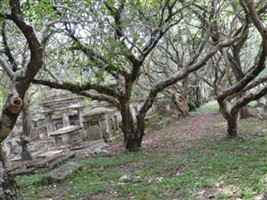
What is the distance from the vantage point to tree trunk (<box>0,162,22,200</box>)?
4.67 m

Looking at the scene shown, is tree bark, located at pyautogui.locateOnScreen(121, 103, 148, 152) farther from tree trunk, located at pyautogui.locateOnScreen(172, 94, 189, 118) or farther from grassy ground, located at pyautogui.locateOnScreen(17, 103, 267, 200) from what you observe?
tree trunk, located at pyautogui.locateOnScreen(172, 94, 189, 118)

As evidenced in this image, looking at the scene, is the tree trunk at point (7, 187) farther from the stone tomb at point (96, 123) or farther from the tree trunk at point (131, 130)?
the stone tomb at point (96, 123)

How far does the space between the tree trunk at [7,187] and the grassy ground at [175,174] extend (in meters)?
1.66

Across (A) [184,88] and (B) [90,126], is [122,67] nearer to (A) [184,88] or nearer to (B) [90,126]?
(B) [90,126]

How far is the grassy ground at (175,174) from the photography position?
5.77m

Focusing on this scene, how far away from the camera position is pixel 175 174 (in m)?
7.14

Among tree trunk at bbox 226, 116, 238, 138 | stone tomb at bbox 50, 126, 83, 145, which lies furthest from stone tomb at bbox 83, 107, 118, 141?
tree trunk at bbox 226, 116, 238, 138

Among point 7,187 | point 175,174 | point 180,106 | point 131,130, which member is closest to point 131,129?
point 131,130

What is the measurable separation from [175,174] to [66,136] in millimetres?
8050

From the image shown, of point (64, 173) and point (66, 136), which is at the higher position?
point (66, 136)

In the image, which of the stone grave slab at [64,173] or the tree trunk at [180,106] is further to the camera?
the tree trunk at [180,106]

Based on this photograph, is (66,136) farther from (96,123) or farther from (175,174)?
(175,174)

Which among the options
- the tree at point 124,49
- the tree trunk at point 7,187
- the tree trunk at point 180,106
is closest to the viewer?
the tree trunk at point 7,187

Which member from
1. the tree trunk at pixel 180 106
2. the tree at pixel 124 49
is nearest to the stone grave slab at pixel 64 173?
the tree at pixel 124 49
